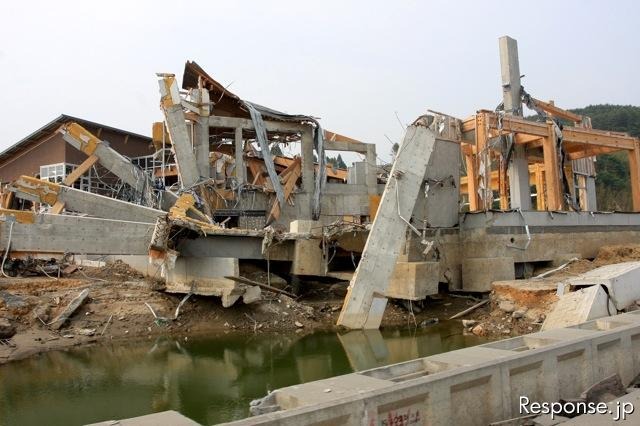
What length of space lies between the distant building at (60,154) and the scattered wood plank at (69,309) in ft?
40.8

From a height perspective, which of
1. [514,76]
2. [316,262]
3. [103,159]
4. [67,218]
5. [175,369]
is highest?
[514,76]

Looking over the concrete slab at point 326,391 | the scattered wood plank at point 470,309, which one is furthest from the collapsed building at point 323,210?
the concrete slab at point 326,391

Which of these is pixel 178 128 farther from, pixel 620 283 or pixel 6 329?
pixel 620 283

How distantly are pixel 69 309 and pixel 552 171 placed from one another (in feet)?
48.6

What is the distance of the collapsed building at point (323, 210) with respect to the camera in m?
13.9

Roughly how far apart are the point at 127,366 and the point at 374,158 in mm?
14784

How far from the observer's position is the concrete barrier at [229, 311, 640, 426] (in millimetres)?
4250

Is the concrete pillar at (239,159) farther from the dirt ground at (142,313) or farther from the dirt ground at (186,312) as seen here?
the dirt ground at (142,313)

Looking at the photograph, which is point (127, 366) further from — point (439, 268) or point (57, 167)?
point (57, 167)

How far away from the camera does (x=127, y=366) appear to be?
10453 millimetres

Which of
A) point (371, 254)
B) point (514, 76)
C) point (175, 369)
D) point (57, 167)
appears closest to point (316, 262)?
point (371, 254)

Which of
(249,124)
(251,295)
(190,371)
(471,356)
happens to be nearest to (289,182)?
(249,124)

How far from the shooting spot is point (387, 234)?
1365 centimetres

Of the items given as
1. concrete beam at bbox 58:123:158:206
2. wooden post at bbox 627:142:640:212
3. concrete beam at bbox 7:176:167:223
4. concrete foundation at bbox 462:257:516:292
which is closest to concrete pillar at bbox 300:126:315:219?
concrete beam at bbox 58:123:158:206
